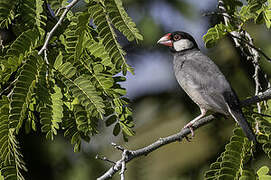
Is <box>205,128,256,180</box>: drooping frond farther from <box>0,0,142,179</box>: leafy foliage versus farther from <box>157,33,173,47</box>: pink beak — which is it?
<box>157,33,173,47</box>: pink beak

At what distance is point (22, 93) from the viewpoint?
2.50 m

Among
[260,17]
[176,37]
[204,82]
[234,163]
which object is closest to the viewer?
[234,163]

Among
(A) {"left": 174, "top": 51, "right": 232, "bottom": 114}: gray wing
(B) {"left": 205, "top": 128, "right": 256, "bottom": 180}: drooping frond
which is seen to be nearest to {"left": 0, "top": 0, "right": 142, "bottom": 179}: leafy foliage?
(B) {"left": 205, "top": 128, "right": 256, "bottom": 180}: drooping frond

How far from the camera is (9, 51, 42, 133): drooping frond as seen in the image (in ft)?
8.11

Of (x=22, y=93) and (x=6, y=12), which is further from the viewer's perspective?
(x=6, y=12)

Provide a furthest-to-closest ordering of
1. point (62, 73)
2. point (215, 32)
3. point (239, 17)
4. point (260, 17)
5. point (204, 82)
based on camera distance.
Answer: point (204, 82) < point (239, 17) < point (215, 32) < point (260, 17) < point (62, 73)

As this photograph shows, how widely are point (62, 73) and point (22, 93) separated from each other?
0.27 m

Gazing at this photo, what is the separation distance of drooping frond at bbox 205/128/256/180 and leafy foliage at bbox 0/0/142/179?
0.67m

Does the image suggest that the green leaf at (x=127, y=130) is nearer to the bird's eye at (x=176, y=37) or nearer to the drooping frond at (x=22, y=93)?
the drooping frond at (x=22, y=93)

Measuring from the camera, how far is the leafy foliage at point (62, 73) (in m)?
2.54

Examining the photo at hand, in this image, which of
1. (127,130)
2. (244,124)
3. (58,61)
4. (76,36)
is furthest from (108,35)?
(244,124)

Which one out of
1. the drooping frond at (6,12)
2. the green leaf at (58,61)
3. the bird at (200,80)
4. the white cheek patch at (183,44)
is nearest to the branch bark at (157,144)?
the bird at (200,80)

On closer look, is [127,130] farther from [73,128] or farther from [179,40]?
[179,40]

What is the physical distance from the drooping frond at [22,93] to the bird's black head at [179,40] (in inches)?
107
